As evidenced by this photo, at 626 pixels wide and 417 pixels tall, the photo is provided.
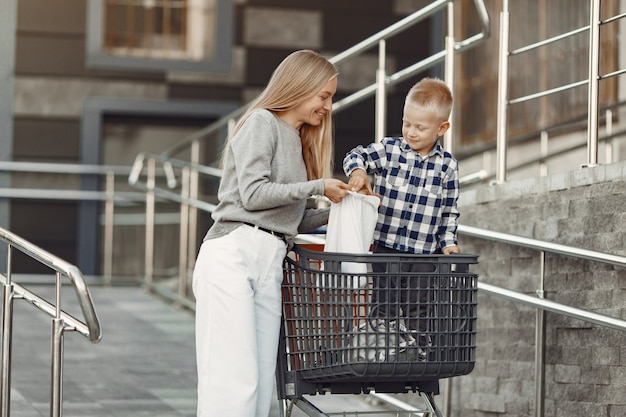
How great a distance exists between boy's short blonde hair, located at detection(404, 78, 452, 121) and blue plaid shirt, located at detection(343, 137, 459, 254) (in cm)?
15

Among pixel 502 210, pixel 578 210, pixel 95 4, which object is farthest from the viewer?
pixel 95 4

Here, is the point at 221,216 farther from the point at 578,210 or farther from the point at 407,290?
the point at 578,210

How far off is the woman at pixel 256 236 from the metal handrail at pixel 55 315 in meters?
0.33

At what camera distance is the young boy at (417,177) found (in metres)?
3.30

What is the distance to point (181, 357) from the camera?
6602mm

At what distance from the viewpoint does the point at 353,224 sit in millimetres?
3135

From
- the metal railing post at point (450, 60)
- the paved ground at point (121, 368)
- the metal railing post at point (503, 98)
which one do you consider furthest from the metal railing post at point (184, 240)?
the metal railing post at point (503, 98)

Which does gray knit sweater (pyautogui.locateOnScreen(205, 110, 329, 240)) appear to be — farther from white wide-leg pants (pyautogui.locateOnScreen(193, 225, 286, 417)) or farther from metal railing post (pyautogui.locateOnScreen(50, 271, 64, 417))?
metal railing post (pyautogui.locateOnScreen(50, 271, 64, 417))

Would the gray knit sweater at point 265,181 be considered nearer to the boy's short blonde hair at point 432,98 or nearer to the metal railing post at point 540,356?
the boy's short blonde hair at point 432,98

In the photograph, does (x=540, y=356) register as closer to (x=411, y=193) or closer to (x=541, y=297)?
(x=541, y=297)

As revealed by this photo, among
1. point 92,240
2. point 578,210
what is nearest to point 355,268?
point 578,210

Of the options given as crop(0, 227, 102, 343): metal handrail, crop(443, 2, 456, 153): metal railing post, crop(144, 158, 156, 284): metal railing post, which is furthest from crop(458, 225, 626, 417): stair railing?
crop(144, 158, 156, 284): metal railing post

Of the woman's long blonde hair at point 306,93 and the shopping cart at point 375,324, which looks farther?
the woman's long blonde hair at point 306,93

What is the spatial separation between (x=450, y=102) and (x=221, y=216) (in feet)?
2.45
